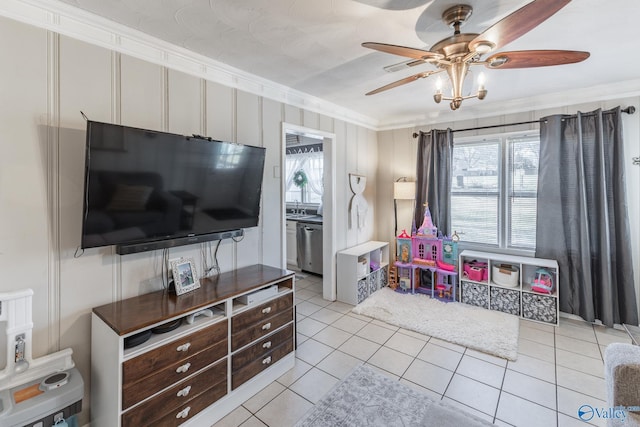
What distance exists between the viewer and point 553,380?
7.27ft

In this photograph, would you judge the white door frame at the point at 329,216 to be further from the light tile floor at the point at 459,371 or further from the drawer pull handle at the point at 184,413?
the drawer pull handle at the point at 184,413

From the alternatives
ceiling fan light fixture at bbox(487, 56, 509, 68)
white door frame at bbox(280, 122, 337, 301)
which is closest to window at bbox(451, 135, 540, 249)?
white door frame at bbox(280, 122, 337, 301)

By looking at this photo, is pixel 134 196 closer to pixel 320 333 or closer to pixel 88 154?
pixel 88 154

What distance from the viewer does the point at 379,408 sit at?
193 cm

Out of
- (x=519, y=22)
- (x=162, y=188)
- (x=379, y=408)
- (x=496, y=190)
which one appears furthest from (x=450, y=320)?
(x=162, y=188)

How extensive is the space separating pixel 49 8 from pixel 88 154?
2.82ft

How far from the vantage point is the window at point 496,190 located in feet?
11.5

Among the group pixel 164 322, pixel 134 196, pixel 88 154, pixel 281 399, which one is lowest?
pixel 281 399

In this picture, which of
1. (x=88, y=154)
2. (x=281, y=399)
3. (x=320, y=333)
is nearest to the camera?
(x=88, y=154)

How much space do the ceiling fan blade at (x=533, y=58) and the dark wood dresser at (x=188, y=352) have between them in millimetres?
1995

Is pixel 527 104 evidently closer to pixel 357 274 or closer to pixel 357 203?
pixel 357 203

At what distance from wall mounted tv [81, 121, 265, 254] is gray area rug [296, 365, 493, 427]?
145 centimetres

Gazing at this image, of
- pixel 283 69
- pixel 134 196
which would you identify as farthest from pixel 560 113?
pixel 134 196

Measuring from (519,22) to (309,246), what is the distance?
391cm
